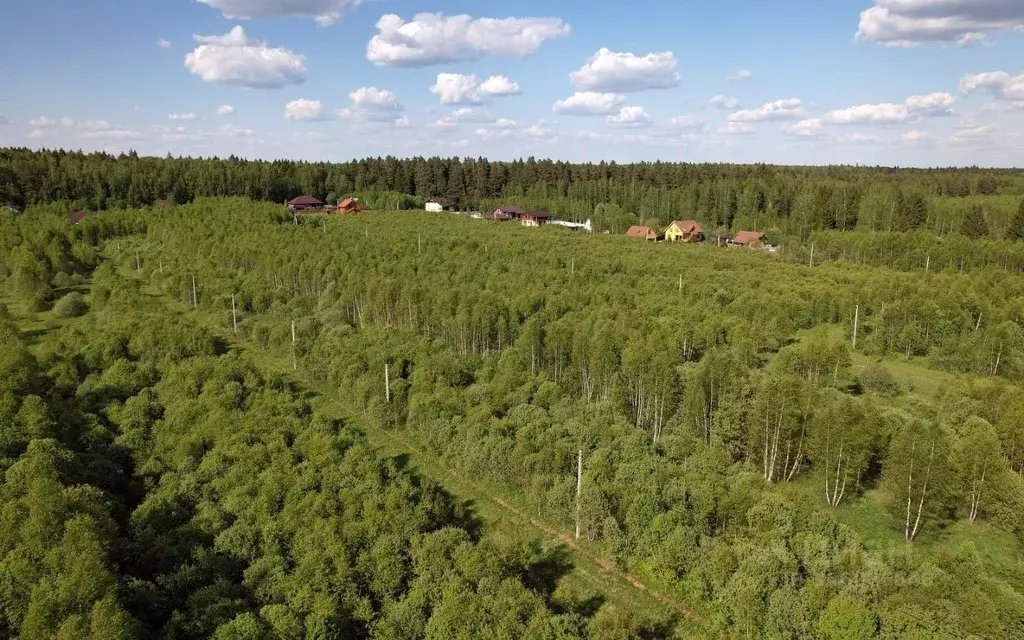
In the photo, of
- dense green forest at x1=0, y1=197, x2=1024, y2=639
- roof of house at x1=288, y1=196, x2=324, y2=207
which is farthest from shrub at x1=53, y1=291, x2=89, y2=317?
roof of house at x1=288, y1=196, x2=324, y2=207

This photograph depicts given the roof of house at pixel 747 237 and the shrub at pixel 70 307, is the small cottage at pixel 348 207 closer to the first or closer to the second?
the shrub at pixel 70 307

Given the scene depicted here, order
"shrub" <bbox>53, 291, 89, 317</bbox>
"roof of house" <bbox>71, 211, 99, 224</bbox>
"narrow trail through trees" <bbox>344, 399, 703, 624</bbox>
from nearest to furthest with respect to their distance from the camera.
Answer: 1. "narrow trail through trees" <bbox>344, 399, 703, 624</bbox>
2. "shrub" <bbox>53, 291, 89, 317</bbox>
3. "roof of house" <bbox>71, 211, 99, 224</bbox>

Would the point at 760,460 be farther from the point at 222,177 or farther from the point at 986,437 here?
the point at 222,177

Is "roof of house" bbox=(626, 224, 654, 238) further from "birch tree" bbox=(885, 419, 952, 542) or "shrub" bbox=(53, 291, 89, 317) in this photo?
"birch tree" bbox=(885, 419, 952, 542)

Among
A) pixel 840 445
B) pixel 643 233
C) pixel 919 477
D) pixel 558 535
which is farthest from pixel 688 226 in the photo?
pixel 558 535

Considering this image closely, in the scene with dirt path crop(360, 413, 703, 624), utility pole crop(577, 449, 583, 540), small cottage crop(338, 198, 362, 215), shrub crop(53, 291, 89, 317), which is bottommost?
dirt path crop(360, 413, 703, 624)

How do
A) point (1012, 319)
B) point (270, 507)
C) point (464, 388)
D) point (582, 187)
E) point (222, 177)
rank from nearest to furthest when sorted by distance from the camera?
1. point (270, 507)
2. point (464, 388)
3. point (1012, 319)
4. point (222, 177)
5. point (582, 187)

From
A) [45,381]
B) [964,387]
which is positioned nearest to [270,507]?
[45,381]

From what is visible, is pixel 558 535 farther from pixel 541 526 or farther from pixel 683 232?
pixel 683 232

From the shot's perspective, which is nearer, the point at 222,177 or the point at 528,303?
the point at 528,303
